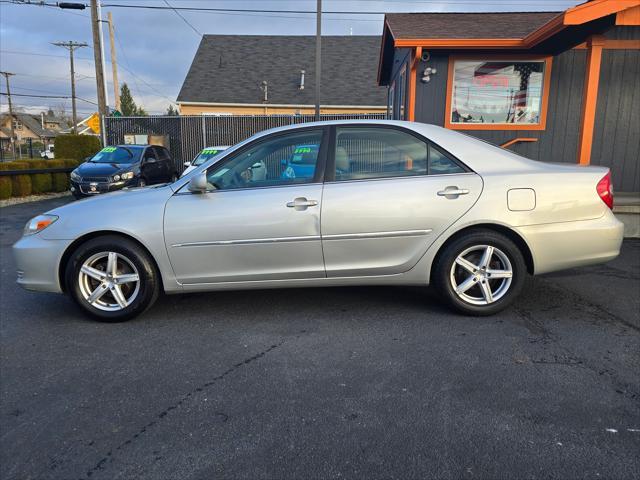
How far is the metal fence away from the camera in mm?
21547

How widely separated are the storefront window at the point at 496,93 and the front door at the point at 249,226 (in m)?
6.10

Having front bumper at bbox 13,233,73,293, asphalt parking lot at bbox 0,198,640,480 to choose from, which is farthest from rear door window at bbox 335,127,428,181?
front bumper at bbox 13,233,73,293

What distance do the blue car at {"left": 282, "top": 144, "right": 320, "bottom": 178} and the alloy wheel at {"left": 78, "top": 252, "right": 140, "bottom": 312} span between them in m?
1.46

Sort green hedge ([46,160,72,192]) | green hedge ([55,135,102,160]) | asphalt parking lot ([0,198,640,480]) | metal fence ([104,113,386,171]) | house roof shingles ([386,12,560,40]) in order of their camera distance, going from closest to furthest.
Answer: asphalt parking lot ([0,198,640,480]) < house roof shingles ([386,12,560,40]) < green hedge ([46,160,72,192]) < green hedge ([55,135,102,160]) < metal fence ([104,113,386,171])

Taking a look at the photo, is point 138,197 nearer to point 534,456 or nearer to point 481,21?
point 534,456

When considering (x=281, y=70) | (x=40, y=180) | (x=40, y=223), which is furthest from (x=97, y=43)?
(x=40, y=223)

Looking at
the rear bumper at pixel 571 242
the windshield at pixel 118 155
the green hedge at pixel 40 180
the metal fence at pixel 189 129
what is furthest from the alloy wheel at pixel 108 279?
the metal fence at pixel 189 129

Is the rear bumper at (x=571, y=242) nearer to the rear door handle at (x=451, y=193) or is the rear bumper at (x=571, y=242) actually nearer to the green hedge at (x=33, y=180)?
the rear door handle at (x=451, y=193)

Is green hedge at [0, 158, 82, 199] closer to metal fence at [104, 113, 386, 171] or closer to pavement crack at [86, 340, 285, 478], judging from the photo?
metal fence at [104, 113, 386, 171]

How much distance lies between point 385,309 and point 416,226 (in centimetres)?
86

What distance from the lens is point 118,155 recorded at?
13.8m

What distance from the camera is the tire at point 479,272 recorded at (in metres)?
3.92

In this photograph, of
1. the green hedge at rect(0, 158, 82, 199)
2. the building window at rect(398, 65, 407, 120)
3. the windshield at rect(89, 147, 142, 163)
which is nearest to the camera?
the building window at rect(398, 65, 407, 120)

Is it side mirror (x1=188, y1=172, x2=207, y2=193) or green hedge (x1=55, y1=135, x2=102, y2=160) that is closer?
side mirror (x1=188, y1=172, x2=207, y2=193)
